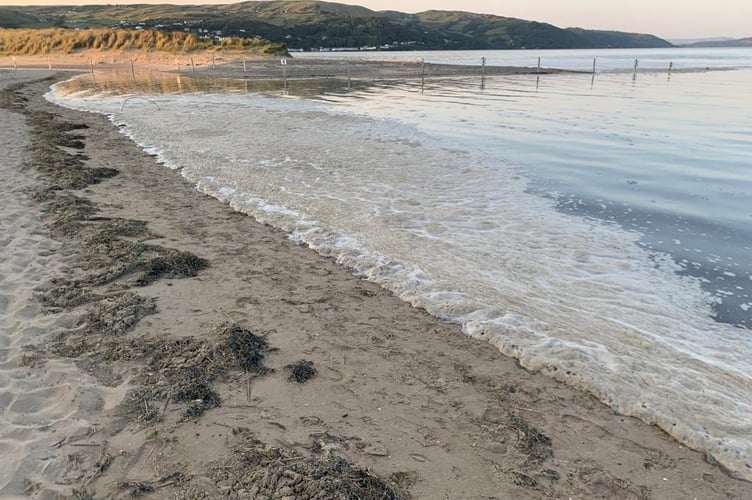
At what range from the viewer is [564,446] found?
3.55m

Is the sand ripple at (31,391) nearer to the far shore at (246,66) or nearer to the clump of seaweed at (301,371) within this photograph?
the clump of seaweed at (301,371)

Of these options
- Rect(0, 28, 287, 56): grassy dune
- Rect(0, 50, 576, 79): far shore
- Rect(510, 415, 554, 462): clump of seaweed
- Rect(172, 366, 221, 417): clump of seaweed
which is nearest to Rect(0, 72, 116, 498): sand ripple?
Rect(172, 366, 221, 417): clump of seaweed

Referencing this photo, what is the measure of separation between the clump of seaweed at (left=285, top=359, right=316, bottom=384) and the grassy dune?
84308 millimetres

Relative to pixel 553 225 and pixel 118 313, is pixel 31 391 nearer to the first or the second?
pixel 118 313

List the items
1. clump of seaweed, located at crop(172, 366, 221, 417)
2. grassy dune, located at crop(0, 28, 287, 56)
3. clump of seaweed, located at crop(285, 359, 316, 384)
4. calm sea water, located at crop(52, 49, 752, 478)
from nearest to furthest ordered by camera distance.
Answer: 1. clump of seaweed, located at crop(172, 366, 221, 417)
2. clump of seaweed, located at crop(285, 359, 316, 384)
3. calm sea water, located at crop(52, 49, 752, 478)
4. grassy dune, located at crop(0, 28, 287, 56)

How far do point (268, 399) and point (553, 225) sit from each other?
6315mm

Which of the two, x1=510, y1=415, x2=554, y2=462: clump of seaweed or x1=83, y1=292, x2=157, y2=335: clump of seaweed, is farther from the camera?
x1=83, y1=292, x2=157, y2=335: clump of seaweed

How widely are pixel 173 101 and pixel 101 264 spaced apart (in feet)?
85.3

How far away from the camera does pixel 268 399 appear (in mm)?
3973

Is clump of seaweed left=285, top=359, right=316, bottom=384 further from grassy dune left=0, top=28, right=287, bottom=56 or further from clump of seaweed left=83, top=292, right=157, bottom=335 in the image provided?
grassy dune left=0, top=28, right=287, bottom=56

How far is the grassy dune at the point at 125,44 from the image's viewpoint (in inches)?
3204

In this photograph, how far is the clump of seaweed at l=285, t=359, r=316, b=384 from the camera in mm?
4239

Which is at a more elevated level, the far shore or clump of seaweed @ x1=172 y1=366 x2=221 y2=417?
the far shore

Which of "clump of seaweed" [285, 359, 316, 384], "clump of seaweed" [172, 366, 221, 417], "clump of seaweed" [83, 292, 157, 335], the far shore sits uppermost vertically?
the far shore
